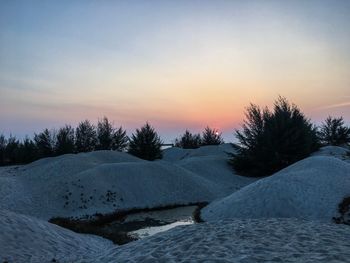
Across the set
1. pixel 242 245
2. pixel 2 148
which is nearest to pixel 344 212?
pixel 242 245

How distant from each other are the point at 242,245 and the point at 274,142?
86.2ft

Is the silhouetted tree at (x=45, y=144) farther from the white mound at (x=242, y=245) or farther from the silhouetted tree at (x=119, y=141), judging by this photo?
the white mound at (x=242, y=245)

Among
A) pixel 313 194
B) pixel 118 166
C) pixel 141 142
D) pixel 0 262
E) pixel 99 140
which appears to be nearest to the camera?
pixel 0 262

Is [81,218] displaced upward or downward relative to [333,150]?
downward

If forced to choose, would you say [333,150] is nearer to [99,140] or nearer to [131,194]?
[131,194]

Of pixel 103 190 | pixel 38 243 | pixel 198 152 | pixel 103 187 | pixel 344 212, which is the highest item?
pixel 198 152

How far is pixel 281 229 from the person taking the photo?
11.5 m

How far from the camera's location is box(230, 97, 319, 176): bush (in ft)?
114

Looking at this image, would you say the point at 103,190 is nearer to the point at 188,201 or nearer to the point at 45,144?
the point at 188,201

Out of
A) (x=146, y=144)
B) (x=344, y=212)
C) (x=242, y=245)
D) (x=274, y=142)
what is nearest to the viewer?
(x=242, y=245)

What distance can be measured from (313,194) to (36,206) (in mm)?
14754

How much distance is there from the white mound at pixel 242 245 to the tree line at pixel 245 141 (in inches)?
900

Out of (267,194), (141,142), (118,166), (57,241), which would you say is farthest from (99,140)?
(57,241)

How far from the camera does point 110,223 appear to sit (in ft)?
68.4
